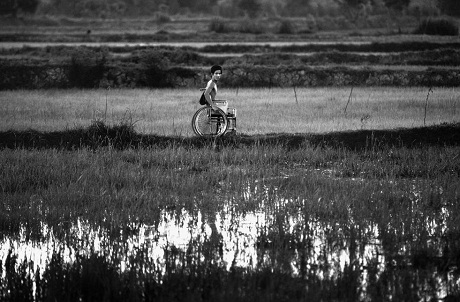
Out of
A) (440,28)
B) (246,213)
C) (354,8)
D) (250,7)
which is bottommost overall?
(246,213)

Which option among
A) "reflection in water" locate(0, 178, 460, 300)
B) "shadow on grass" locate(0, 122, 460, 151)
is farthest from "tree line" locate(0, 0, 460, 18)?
"reflection in water" locate(0, 178, 460, 300)

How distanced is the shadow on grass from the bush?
1850cm

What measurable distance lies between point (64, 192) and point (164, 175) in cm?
119

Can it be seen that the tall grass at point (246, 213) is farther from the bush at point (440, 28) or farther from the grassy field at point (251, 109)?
the bush at point (440, 28)

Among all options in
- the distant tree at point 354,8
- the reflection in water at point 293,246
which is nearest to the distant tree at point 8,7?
the distant tree at point 354,8

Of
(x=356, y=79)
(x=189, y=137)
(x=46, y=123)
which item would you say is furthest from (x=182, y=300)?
(x=356, y=79)

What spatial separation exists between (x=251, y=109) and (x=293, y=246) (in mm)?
6802

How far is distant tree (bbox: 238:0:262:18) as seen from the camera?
39.2 metres

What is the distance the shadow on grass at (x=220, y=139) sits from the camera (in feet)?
29.2

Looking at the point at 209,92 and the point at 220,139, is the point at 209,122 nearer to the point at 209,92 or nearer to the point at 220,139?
the point at 220,139

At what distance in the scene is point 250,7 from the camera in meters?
39.5

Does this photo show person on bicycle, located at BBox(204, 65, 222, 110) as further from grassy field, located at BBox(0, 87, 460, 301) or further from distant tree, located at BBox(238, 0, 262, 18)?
distant tree, located at BBox(238, 0, 262, 18)

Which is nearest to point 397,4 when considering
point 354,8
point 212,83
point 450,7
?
point 354,8

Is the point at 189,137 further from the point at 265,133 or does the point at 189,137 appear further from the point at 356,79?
the point at 356,79
